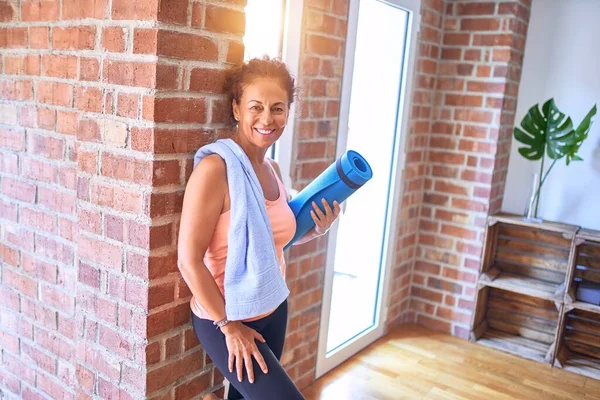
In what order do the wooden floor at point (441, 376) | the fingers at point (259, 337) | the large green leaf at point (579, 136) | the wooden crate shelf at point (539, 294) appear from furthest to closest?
1. the wooden crate shelf at point (539, 294)
2. the large green leaf at point (579, 136)
3. the wooden floor at point (441, 376)
4. the fingers at point (259, 337)

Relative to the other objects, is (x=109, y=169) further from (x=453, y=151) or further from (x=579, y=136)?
(x=579, y=136)

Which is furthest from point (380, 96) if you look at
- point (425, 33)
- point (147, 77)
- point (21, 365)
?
point (21, 365)

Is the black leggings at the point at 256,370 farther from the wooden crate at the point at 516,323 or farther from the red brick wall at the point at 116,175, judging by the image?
the wooden crate at the point at 516,323

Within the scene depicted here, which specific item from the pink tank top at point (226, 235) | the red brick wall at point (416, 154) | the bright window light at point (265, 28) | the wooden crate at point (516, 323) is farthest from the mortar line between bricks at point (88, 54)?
the wooden crate at point (516, 323)

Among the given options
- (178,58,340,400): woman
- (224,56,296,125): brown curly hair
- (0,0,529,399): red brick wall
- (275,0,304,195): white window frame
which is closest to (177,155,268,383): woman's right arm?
(178,58,340,400): woman

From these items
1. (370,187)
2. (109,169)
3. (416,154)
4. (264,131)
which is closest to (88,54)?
(109,169)

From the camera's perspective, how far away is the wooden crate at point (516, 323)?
3260 millimetres

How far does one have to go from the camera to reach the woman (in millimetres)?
1369

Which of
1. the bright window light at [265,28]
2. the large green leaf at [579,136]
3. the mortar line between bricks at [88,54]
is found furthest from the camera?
the large green leaf at [579,136]

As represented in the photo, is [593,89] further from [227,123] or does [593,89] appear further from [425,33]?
[227,123]

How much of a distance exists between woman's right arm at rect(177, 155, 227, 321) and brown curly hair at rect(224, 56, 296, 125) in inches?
9.2

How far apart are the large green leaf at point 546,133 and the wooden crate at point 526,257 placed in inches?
17.0

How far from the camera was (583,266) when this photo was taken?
3.18 metres

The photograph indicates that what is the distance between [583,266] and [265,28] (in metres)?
2.40
